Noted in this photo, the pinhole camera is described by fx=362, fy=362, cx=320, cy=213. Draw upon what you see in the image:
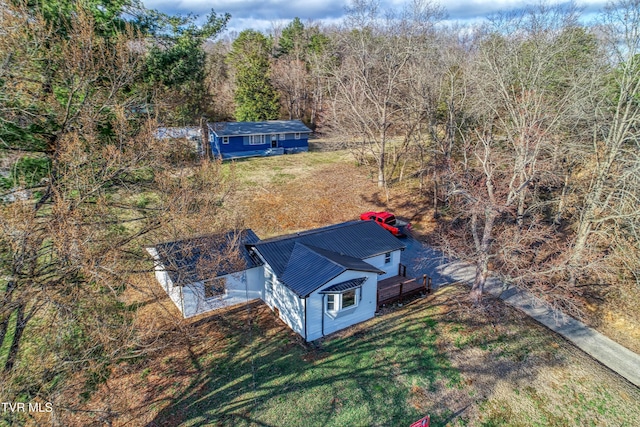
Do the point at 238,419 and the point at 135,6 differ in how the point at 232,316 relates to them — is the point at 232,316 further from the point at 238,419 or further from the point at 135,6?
the point at 135,6

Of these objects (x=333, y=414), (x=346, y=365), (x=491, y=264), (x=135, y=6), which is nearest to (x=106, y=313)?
(x=333, y=414)

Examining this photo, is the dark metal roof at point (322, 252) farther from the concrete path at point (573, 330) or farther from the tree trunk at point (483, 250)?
the concrete path at point (573, 330)

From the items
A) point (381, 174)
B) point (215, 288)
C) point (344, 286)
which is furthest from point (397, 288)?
point (381, 174)

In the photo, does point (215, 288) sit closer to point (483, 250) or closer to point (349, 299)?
point (349, 299)

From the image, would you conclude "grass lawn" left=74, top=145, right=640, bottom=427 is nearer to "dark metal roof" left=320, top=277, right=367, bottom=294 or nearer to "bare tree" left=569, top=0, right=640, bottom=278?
"dark metal roof" left=320, top=277, right=367, bottom=294

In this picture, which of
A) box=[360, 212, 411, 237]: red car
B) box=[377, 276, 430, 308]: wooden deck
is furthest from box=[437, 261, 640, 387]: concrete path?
box=[360, 212, 411, 237]: red car

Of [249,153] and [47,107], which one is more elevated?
[47,107]
